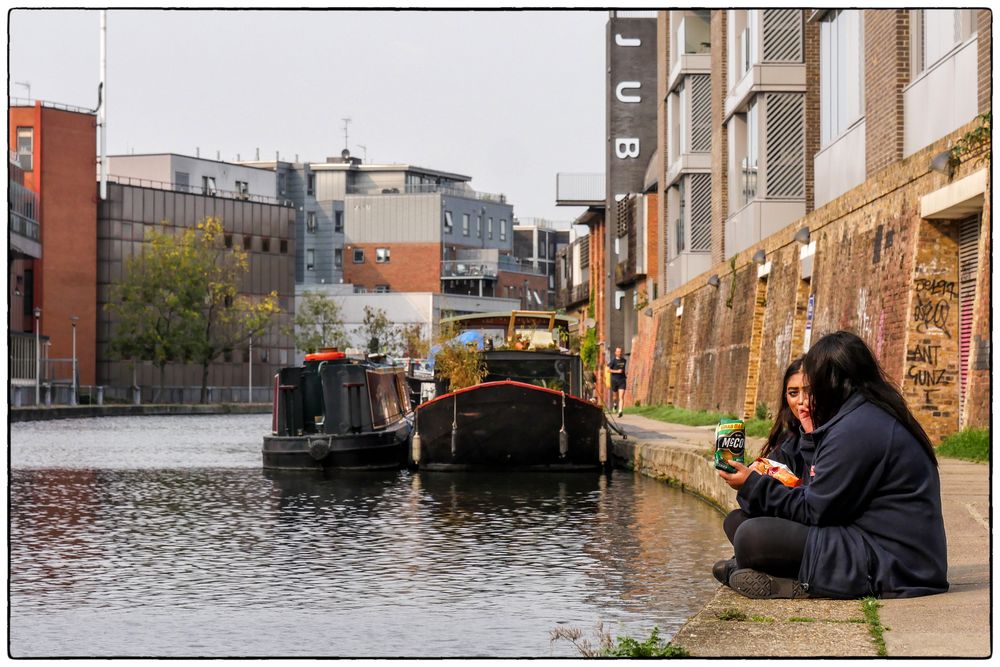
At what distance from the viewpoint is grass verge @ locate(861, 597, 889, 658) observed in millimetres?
6482

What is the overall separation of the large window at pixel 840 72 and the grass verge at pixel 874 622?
17338 mm

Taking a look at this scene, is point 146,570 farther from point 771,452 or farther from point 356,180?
point 356,180

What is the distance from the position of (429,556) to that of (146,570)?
232 centimetres

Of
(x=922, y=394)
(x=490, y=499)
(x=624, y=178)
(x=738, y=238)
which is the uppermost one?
(x=624, y=178)

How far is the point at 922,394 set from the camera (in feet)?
62.3

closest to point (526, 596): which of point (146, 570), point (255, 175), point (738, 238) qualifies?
point (146, 570)

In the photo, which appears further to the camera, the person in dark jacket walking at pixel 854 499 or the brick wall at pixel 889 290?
the brick wall at pixel 889 290

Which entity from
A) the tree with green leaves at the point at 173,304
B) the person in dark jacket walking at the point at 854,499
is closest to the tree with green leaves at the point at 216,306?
the tree with green leaves at the point at 173,304

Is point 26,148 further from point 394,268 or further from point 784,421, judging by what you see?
point 784,421

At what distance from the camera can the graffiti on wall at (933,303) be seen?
19.1 metres

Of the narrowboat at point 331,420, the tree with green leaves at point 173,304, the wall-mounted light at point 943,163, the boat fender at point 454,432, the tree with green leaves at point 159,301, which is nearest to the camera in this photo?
the wall-mounted light at point 943,163

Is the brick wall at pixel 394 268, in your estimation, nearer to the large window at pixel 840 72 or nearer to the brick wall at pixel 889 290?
the brick wall at pixel 889 290

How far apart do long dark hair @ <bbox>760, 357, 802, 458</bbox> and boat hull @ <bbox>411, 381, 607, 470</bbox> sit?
15.5m

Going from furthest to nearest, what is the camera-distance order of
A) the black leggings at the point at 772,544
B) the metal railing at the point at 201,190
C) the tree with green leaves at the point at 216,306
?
1. the metal railing at the point at 201,190
2. the tree with green leaves at the point at 216,306
3. the black leggings at the point at 772,544
